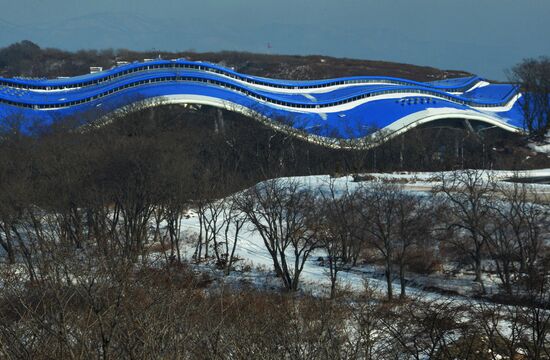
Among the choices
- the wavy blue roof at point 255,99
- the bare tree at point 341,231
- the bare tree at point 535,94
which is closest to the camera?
the bare tree at point 341,231

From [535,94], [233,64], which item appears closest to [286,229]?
[535,94]

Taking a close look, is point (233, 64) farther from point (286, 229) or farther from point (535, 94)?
point (286, 229)

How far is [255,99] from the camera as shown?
54.0 m

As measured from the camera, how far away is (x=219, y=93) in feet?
167

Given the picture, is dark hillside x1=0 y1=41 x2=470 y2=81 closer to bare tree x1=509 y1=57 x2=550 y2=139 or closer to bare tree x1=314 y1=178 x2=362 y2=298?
bare tree x1=509 y1=57 x2=550 y2=139

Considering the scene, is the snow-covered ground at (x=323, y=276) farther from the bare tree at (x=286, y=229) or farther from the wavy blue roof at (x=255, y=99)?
the wavy blue roof at (x=255, y=99)

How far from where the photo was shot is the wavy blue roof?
163 feet

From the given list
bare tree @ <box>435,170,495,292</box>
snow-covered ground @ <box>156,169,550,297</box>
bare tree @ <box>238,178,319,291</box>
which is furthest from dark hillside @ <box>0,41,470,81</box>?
bare tree @ <box>435,170,495,292</box>

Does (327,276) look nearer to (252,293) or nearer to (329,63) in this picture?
(252,293)

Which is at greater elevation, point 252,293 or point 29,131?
point 29,131

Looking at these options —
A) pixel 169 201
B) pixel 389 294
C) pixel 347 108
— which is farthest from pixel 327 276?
pixel 347 108

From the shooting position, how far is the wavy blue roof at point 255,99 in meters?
49.5

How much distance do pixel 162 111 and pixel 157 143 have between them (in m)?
19.0

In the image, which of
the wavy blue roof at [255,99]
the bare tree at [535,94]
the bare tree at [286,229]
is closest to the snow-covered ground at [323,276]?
the bare tree at [286,229]
